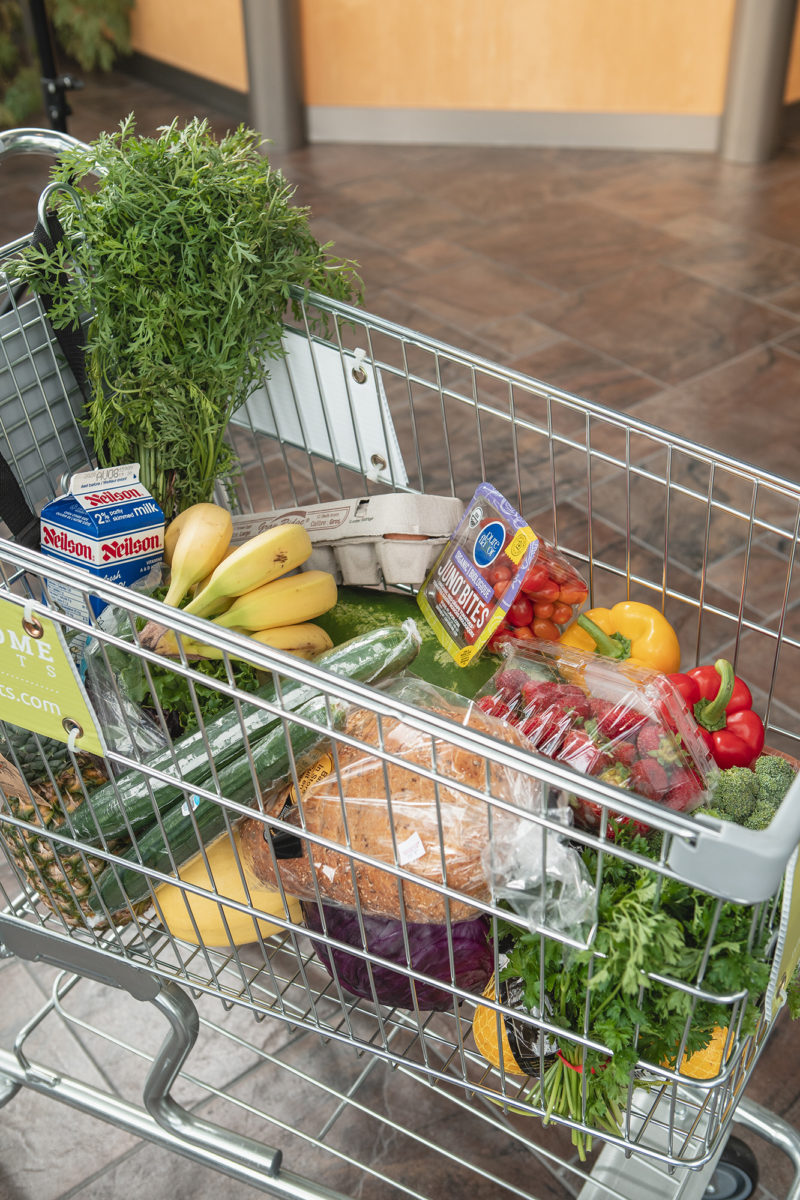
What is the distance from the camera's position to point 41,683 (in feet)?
3.70

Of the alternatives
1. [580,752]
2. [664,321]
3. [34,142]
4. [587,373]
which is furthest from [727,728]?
[664,321]

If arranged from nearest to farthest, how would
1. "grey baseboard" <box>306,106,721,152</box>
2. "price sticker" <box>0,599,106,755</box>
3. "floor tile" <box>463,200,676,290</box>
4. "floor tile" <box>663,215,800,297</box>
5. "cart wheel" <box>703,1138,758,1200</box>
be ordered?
"price sticker" <box>0,599,106,755</box>, "cart wheel" <box>703,1138,758,1200</box>, "floor tile" <box>663,215,800,297</box>, "floor tile" <box>463,200,676,290</box>, "grey baseboard" <box>306,106,721,152</box>

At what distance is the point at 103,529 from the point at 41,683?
31 cm

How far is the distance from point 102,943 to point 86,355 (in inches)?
29.4

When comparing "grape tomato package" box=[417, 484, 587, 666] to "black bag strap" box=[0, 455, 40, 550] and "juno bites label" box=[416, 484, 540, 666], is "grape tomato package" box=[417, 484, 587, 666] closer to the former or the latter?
"juno bites label" box=[416, 484, 540, 666]

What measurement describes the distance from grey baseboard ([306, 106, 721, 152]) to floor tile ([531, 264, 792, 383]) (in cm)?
138

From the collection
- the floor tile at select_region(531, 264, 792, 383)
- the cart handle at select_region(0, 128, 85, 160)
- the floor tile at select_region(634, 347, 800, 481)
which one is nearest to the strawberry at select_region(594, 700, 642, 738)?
the cart handle at select_region(0, 128, 85, 160)

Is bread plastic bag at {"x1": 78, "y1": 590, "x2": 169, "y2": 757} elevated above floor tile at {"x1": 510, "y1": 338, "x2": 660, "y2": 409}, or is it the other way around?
bread plastic bag at {"x1": 78, "y1": 590, "x2": 169, "y2": 757}

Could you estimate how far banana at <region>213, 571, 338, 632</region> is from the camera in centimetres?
139

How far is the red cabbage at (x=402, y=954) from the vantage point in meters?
1.15

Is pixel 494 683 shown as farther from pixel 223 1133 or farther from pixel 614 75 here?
pixel 614 75

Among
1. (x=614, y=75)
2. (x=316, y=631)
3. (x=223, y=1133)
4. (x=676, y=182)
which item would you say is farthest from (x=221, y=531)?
(x=614, y=75)

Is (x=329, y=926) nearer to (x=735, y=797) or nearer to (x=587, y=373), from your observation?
(x=735, y=797)

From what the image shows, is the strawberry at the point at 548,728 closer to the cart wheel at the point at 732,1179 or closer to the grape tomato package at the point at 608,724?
the grape tomato package at the point at 608,724
